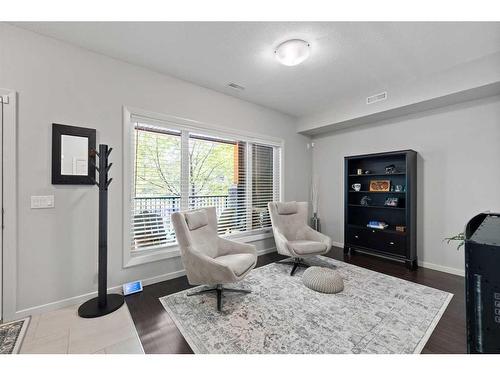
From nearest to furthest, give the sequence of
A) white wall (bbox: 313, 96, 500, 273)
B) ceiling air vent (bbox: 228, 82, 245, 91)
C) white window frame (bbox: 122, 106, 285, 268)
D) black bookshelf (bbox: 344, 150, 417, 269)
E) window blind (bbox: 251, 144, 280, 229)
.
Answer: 1. white window frame (bbox: 122, 106, 285, 268)
2. white wall (bbox: 313, 96, 500, 273)
3. ceiling air vent (bbox: 228, 82, 245, 91)
4. black bookshelf (bbox: 344, 150, 417, 269)
5. window blind (bbox: 251, 144, 280, 229)

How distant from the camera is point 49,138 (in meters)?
2.19

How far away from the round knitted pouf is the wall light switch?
289cm

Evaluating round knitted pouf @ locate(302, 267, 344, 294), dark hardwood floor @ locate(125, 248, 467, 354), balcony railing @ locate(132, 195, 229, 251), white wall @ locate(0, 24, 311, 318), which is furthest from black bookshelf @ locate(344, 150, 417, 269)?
white wall @ locate(0, 24, 311, 318)

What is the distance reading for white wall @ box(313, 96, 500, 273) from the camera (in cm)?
288

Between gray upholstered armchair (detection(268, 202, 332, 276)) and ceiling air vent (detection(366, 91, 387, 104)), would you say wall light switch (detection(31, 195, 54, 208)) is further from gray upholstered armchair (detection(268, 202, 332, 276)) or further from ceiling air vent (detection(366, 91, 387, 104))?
ceiling air vent (detection(366, 91, 387, 104))

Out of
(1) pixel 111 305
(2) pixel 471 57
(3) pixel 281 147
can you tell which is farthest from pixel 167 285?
(2) pixel 471 57

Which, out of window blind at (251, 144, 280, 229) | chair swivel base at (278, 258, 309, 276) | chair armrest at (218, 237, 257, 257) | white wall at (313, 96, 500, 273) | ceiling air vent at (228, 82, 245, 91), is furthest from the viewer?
window blind at (251, 144, 280, 229)

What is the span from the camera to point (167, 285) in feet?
9.05

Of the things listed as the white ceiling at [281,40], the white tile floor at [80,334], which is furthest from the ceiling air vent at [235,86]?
the white tile floor at [80,334]

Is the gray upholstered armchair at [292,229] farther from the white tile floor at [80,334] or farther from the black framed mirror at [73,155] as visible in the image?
the black framed mirror at [73,155]

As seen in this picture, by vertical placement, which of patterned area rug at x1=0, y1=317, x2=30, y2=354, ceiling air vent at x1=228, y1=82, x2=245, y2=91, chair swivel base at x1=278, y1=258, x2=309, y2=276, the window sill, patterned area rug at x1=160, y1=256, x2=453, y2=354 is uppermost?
ceiling air vent at x1=228, y1=82, x2=245, y2=91

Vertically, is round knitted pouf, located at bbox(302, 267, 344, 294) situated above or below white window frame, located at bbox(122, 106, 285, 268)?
below

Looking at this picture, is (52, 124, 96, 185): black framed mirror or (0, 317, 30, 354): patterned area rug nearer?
(0, 317, 30, 354): patterned area rug

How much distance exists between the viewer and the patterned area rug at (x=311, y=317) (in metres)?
1.67
